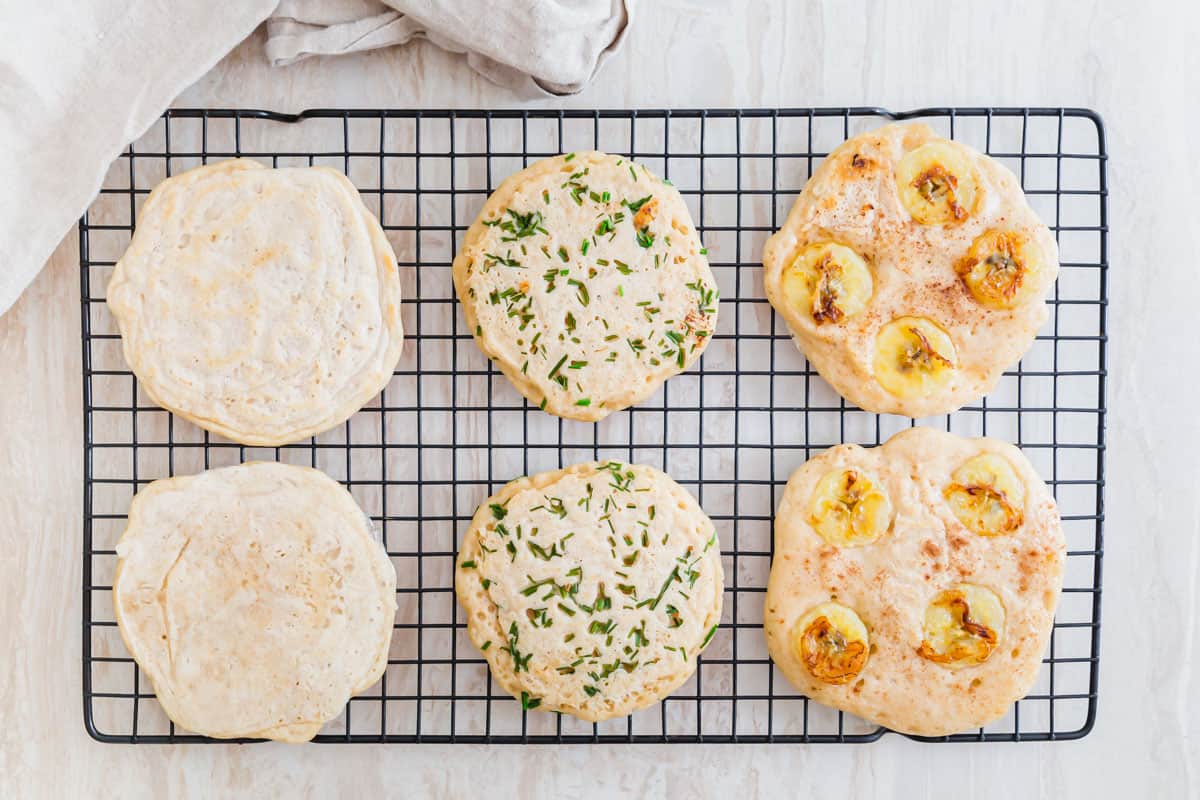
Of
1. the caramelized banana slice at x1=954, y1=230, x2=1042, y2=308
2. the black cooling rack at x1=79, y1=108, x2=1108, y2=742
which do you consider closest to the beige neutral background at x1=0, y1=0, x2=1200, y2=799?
the black cooling rack at x1=79, y1=108, x2=1108, y2=742

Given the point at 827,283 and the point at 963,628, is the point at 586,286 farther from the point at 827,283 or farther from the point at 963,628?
the point at 963,628

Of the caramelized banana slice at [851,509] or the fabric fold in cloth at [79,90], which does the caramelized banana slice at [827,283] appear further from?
the fabric fold in cloth at [79,90]

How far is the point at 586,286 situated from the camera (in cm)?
207

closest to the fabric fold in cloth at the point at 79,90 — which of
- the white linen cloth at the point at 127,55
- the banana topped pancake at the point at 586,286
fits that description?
the white linen cloth at the point at 127,55

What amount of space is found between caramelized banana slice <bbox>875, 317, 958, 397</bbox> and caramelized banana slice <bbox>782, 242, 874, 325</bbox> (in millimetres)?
101

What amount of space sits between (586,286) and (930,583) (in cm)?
95

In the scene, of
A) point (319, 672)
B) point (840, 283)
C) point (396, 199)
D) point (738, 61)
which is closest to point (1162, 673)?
point (840, 283)

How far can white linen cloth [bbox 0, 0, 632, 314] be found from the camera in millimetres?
1970

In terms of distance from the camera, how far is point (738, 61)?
2.20 meters

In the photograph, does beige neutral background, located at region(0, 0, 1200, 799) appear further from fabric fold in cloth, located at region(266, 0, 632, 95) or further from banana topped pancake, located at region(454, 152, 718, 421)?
banana topped pancake, located at region(454, 152, 718, 421)

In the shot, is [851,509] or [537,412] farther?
[537,412]

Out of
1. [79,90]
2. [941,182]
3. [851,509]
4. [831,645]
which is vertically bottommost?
[831,645]

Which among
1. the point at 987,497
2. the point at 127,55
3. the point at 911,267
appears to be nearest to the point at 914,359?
the point at 911,267

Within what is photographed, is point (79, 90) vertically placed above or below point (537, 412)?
above
